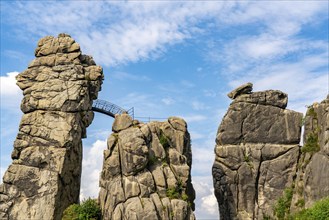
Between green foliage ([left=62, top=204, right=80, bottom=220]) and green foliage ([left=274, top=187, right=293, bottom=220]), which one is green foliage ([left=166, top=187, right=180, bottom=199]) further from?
green foliage ([left=274, top=187, right=293, bottom=220])

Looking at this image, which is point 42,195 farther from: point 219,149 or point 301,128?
point 301,128

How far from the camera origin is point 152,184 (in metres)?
66.2

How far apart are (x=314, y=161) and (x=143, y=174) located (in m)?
23.0

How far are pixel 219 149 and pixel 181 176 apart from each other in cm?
1073

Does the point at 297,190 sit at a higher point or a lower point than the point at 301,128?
lower

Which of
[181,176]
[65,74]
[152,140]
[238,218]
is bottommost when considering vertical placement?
[238,218]

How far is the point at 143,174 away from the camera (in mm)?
66938

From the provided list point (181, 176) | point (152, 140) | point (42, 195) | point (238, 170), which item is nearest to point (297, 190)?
point (238, 170)

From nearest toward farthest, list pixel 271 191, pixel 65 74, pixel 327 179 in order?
1. pixel 327 179
2. pixel 271 191
3. pixel 65 74

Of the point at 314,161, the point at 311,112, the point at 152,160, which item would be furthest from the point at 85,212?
the point at 311,112

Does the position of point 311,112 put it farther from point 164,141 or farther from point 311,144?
point 164,141

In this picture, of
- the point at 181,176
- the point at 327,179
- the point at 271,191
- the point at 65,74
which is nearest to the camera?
the point at 327,179

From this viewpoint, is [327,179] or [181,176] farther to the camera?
[181,176]

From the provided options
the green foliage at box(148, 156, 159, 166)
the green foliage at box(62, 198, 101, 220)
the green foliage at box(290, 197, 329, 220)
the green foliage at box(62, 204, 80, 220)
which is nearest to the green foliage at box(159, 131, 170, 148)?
the green foliage at box(148, 156, 159, 166)
